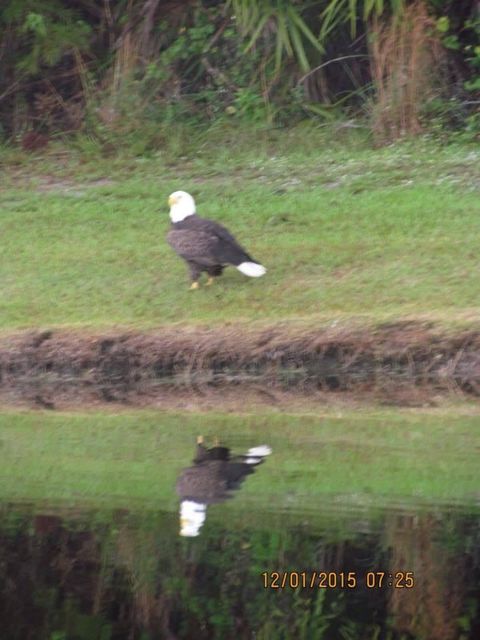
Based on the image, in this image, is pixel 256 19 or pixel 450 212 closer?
pixel 450 212

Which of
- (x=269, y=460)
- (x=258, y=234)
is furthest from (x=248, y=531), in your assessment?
(x=258, y=234)

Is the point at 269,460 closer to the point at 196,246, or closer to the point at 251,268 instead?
the point at 251,268

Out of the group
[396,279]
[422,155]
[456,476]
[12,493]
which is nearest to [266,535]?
[456,476]

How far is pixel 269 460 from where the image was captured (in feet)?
28.0

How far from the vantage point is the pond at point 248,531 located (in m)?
5.96

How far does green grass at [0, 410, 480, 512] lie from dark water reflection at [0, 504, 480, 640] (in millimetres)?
469

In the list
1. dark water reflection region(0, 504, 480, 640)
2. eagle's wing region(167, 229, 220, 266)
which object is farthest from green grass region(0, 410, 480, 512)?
eagle's wing region(167, 229, 220, 266)

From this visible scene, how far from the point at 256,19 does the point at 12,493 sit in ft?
34.2

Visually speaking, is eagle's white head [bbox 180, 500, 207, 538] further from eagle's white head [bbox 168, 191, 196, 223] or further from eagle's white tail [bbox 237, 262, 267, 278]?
eagle's white head [bbox 168, 191, 196, 223]

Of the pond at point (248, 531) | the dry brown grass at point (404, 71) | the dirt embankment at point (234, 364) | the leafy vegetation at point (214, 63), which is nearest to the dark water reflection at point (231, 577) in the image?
the pond at point (248, 531)

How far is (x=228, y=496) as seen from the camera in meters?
7.71

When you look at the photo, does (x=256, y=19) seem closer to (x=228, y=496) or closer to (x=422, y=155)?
(x=422, y=155)

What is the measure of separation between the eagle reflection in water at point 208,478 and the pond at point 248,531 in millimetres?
13
